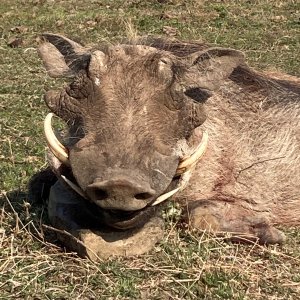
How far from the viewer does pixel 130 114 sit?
3.12m

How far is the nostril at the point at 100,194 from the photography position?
2762 mm

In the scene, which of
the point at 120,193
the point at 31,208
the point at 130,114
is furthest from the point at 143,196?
the point at 31,208

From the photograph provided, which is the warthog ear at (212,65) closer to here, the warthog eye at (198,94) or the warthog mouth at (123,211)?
the warthog eye at (198,94)

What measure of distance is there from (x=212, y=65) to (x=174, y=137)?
1.72 feet

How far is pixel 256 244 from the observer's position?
3473 mm

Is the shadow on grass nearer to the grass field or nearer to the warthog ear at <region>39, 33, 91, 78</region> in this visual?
the grass field

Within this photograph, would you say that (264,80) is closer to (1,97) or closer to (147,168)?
(147,168)

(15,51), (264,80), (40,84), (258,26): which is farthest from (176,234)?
(258,26)

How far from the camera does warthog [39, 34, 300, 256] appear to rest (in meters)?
2.94

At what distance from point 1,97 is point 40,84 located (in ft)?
2.25

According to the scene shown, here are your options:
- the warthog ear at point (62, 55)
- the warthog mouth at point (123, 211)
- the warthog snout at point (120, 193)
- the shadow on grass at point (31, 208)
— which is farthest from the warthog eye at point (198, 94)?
the shadow on grass at point (31, 208)

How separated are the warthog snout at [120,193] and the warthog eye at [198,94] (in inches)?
28.9

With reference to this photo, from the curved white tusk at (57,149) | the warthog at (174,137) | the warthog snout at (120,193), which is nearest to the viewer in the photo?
the warthog snout at (120,193)

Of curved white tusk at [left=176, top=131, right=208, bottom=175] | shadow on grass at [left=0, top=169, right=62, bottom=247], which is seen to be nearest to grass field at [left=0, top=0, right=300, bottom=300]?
shadow on grass at [left=0, top=169, right=62, bottom=247]
